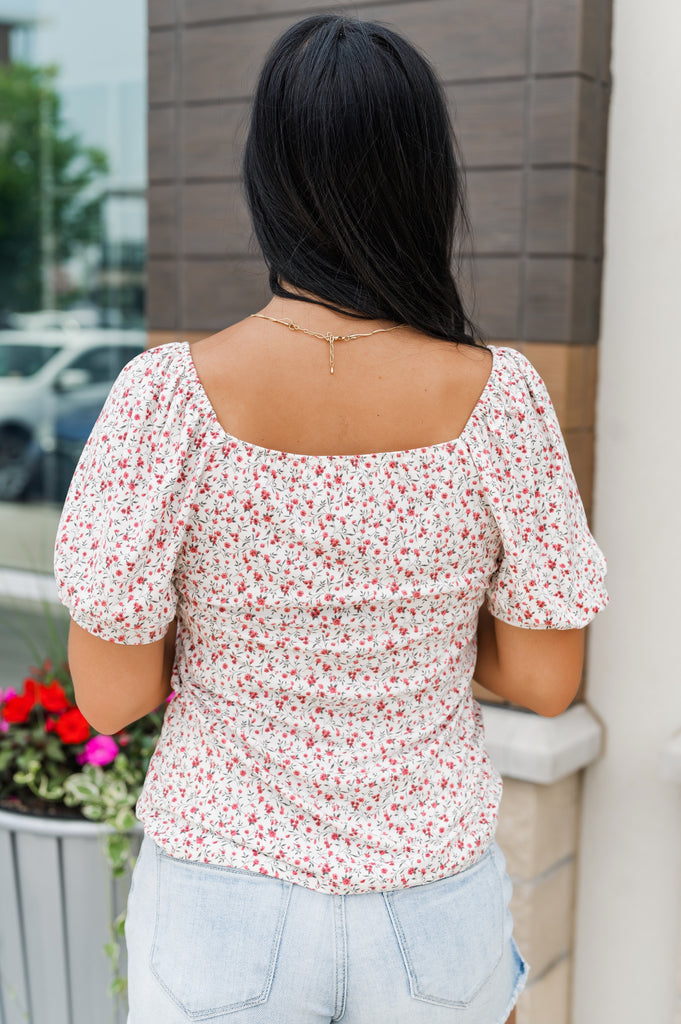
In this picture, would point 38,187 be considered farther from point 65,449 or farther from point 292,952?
point 292,952

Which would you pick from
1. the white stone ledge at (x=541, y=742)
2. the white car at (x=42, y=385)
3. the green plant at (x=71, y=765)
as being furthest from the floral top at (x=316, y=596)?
the white car at (x=42, y=385)

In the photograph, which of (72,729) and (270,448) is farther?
(72,729)

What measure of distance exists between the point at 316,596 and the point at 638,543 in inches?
54.0

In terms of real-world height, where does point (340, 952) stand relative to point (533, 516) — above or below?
below

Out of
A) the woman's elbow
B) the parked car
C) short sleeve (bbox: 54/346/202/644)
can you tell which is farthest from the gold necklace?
the parked car

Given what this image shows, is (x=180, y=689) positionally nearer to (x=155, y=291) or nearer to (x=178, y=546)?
(x=178, y=546)

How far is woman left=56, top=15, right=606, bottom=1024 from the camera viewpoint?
1086mm

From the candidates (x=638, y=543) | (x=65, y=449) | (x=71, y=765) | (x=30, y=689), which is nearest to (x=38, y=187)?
(x=65, y=449)

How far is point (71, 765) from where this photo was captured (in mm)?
2240

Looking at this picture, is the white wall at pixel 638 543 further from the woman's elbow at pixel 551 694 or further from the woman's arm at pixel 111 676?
the woman's arm at pixel 111 676

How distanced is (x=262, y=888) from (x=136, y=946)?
17 centimetres

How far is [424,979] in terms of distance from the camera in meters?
1.16

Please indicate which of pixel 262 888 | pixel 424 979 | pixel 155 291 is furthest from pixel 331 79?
pixel 155 291

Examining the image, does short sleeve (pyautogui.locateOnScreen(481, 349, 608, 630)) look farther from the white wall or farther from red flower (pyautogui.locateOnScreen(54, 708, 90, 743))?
red flower (pyautogui.locateOnScreen(54, 708, 90, 743))
